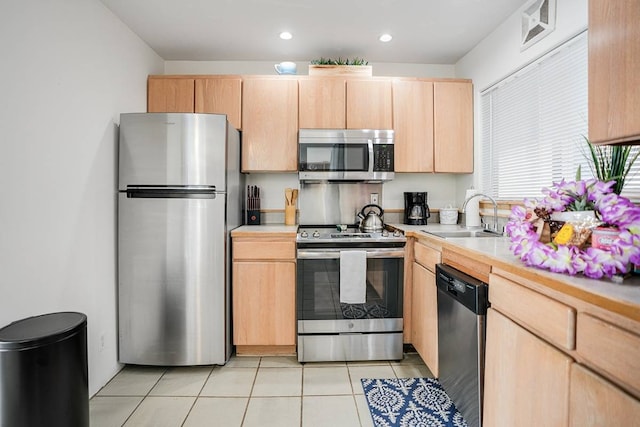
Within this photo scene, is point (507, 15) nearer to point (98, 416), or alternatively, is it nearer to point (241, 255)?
point (241, 255)

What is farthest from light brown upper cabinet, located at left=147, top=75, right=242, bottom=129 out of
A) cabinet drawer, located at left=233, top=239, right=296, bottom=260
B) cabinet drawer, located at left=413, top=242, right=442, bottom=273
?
cabinet drawer, located at left=413, top=242, right=442, bottom=273

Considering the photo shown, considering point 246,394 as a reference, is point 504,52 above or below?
above

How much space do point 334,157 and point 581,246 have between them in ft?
6.59

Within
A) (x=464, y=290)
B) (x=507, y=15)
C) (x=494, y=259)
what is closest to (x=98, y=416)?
(x=464, y=290)

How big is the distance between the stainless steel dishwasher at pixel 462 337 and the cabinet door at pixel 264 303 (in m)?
1.13

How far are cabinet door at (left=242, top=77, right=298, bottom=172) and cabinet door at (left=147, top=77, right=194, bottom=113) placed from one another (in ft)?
1.58

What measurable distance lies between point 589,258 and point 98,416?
252 centimetres

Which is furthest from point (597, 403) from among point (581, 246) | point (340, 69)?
point (340, 69)

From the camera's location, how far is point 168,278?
2447mm

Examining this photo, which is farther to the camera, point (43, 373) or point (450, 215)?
point (450, 215)

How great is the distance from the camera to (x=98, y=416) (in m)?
1.97

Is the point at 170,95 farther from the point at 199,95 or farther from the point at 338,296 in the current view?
the point at 338,296

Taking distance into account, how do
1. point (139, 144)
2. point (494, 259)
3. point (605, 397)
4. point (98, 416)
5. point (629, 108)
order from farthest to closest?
point (139, 144) → point (98, 416) → point (494, 259) → point (629, 108) → point (605, 397)

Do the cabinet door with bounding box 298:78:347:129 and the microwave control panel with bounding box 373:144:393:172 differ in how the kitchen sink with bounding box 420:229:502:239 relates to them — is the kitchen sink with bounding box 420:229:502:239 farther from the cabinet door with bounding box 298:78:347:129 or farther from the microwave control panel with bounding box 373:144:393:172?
the cabinet door with bounding box 298:78:347:129
